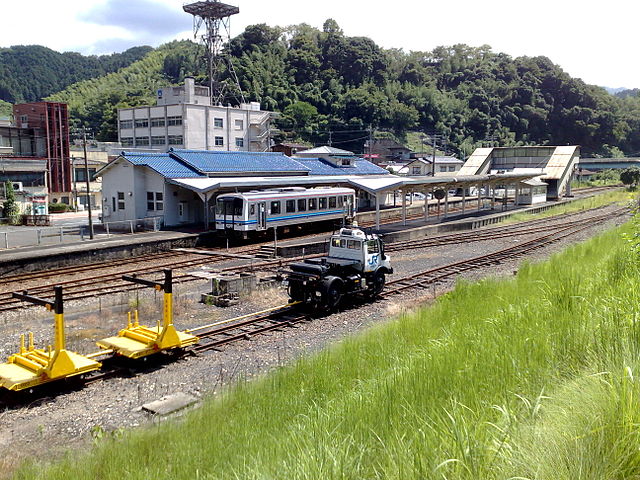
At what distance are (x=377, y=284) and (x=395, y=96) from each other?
101823mm

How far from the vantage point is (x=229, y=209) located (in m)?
26.4

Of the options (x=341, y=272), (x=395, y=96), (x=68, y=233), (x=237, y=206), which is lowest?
(x=68, y=233)

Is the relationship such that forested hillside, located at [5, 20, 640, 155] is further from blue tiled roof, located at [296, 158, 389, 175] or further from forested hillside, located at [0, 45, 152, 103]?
blue tiled roof, located at [296, 158, 389, 175]

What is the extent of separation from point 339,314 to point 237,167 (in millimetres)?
21150

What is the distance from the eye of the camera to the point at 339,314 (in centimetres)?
1493

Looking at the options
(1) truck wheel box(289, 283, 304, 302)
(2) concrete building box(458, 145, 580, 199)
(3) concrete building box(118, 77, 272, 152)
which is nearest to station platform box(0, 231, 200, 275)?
(1) truck wheel box(289, 283, 304, 302)

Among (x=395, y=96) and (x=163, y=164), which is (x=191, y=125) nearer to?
(x=163, y=164)

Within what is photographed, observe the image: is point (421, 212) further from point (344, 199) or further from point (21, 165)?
point (21, 165)

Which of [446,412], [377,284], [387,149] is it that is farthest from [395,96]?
[446,412]

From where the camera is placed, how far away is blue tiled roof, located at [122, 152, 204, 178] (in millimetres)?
29344

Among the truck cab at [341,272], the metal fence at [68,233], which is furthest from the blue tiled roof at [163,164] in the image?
the truck cab at [341,272]

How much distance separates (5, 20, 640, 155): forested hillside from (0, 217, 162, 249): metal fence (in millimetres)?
65543

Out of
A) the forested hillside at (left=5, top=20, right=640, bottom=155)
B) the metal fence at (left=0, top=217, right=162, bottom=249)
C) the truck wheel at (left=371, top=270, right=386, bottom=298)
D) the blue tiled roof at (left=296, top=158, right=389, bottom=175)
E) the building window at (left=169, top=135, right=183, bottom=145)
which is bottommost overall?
the truck wheel at (left=371, top=270, right=386, bottom=298)

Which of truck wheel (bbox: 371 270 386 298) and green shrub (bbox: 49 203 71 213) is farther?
green shrub (bbox: 49 203 71 213)
